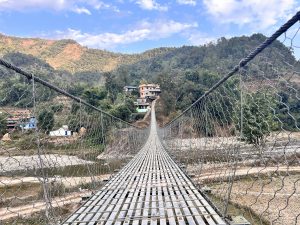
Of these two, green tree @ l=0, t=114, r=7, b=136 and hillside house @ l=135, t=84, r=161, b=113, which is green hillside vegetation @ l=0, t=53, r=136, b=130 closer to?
green tree @ l=0, t=114, r=7, b=136

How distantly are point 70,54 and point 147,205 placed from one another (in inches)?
2941

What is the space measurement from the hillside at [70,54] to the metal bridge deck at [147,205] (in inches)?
2490

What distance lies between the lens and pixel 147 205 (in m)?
2.02

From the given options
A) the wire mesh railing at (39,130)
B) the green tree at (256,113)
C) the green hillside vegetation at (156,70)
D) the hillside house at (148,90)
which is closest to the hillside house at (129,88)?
the green hillside vegetation at (156,70)

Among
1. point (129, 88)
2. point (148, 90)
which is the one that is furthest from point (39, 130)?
point (129, 88)

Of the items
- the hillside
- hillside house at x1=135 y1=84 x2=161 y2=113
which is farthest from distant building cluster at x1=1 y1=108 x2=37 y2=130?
the hillside

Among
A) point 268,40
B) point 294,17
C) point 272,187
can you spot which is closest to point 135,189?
point 268,40

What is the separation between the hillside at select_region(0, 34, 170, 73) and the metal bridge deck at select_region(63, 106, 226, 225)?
63258mm

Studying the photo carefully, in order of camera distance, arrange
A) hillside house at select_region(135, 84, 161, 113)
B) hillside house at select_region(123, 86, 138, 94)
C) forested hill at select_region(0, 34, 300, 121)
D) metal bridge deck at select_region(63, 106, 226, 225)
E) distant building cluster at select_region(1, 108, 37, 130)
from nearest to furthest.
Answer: metal bridge deck at select_region(63, 106, 226, 225), distant building cluster at select_region(1, 108, 37, 130), forested hill at select_region(0, 34, 300, 121), hillside house at select_region(135, 84, 161, 113), hillside house at select_region(123, 86, 138, 94)

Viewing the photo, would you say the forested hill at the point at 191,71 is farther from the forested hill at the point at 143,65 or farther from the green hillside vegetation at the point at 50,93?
the green hillside vegetation at the point at 50,93

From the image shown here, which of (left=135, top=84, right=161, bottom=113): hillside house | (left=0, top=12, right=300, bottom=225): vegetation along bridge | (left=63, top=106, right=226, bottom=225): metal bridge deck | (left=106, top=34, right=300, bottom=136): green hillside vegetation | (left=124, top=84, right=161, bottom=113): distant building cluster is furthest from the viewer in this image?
(left=124, top=84, right=161, bottom=113): distant building cluster

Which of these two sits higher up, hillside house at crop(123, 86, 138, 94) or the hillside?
the hillside

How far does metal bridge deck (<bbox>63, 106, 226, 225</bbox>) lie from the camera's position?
168cm

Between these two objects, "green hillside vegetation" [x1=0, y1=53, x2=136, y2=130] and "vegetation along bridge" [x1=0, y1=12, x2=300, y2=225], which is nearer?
"vegetation along bridge" [x1=0, y1=12, x2=300, y2=225]
